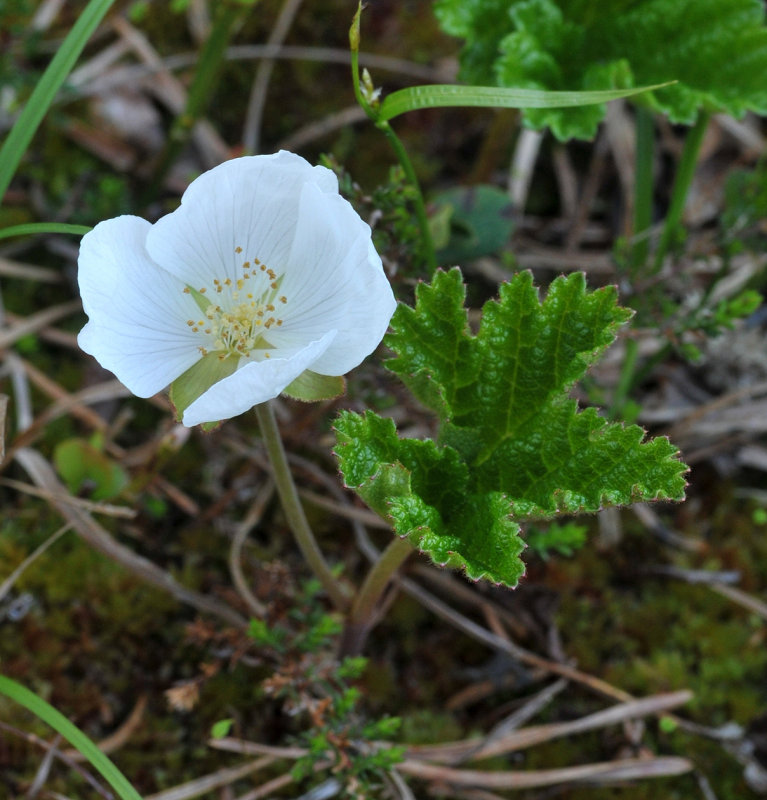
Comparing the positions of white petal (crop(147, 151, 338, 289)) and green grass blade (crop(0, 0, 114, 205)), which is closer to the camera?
white petal (crop(147, 151, 338, 289))

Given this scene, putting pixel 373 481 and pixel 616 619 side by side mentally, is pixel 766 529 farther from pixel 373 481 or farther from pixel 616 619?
pixel 373 481

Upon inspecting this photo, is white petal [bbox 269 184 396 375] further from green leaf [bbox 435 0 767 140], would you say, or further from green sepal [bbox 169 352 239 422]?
green leaf [bbox 435 0 767 140]

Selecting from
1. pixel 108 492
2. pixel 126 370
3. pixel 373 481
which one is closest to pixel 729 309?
pixel 373 481

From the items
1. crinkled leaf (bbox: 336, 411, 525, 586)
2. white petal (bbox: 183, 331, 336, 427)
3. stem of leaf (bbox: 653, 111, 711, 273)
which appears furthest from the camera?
stem of leaf (bbox: 653, 111, 711, 273)

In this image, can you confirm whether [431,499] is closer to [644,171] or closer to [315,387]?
[315,387]

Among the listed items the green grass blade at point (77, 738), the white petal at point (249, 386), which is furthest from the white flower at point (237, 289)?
the green grass blade at point (77, 738)

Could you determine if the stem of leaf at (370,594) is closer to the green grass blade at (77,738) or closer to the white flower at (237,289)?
the white flower at (237,289)

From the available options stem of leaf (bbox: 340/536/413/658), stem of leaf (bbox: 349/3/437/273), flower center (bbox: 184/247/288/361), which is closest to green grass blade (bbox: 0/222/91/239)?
flower center (bbox: 184/247/288/361)
